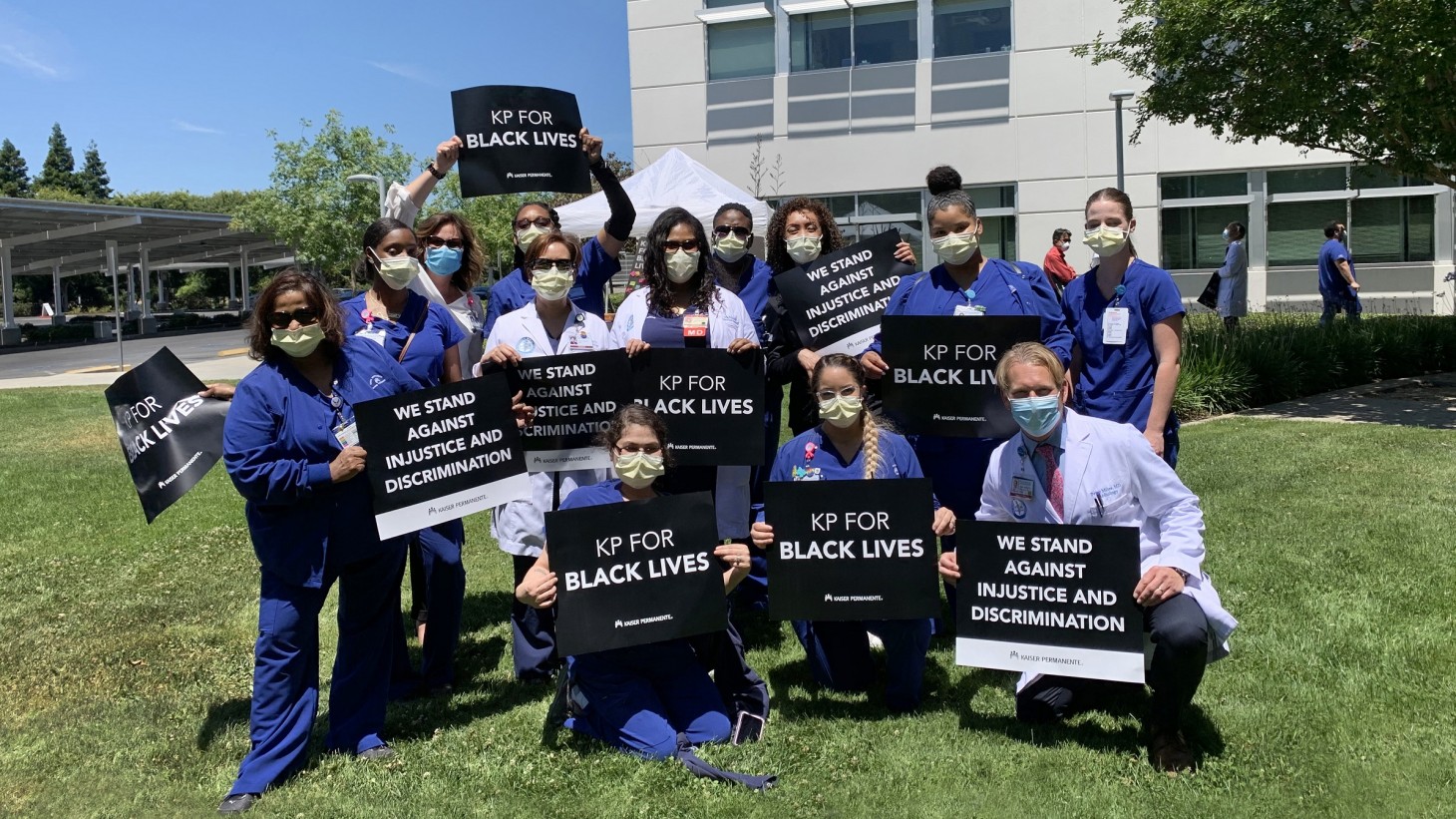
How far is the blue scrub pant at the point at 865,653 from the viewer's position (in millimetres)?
4441

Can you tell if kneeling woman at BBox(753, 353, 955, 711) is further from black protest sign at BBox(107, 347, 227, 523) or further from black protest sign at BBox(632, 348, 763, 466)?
black protest sign at BBox(107, 347, 227, 523)

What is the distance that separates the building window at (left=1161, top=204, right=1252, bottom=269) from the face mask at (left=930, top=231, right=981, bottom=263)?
22305 mm

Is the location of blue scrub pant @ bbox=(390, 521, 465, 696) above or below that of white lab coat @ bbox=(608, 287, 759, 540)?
below

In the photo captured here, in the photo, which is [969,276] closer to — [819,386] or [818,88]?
[819,386]

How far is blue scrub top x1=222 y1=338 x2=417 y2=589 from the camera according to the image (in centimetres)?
376

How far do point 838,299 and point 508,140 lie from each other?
2068mm

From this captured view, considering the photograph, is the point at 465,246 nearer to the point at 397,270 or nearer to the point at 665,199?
the point at 397,270

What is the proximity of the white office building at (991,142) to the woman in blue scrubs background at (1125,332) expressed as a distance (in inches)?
794

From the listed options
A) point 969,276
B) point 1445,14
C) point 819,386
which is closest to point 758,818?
point 819,386

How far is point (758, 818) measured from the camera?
3.65 metres

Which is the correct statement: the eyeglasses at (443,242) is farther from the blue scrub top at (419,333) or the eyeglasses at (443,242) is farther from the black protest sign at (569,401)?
the black protest sign at (569,401)

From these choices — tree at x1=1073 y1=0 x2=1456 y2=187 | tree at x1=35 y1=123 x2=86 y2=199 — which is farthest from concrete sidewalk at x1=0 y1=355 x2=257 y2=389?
tree at x1=35 y1=123 x2=86 y2=199

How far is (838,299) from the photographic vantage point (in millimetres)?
5273

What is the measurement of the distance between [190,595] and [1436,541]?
8278mm
